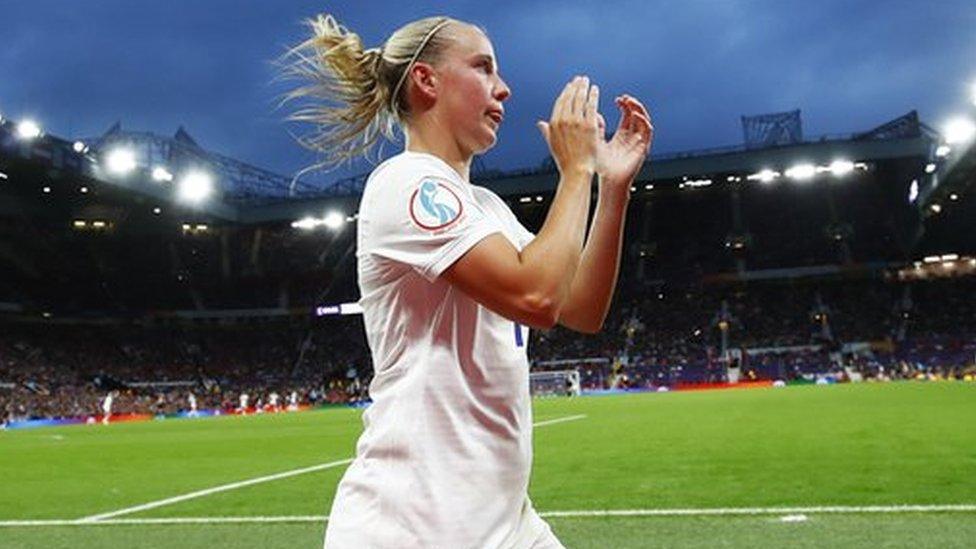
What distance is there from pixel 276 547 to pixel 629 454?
262 inches

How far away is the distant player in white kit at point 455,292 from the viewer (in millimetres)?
2062

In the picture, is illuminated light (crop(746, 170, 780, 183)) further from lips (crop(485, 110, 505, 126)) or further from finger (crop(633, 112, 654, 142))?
lips (crop(485, 110, 505, 126))

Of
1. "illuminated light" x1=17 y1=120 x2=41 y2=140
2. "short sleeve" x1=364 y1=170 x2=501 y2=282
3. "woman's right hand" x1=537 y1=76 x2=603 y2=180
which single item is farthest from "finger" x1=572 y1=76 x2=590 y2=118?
"illuminated light" x1=17 y1=120 x2=41 y2=140

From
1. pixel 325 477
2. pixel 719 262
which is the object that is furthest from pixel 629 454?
pixel 719 262

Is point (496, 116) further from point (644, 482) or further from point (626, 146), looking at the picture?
point (644, 482)

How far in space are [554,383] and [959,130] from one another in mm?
22772

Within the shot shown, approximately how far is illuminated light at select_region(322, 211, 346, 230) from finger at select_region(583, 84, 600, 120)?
5620cm

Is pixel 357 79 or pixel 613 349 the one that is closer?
pixel 357 79

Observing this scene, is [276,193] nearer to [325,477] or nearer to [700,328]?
[700,328]

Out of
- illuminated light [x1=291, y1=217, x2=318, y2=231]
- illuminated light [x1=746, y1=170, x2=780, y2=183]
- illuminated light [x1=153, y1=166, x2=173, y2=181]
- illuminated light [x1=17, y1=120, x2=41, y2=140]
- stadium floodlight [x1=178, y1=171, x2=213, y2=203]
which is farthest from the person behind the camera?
illuminated light [x1=291, y1=217, x2=318, y2=231]

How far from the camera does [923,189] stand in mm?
47656

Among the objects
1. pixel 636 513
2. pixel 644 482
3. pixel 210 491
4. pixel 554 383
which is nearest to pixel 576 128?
pixel 636 513

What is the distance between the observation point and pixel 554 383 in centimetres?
4919

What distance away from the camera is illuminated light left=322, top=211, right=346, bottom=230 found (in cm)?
5788
